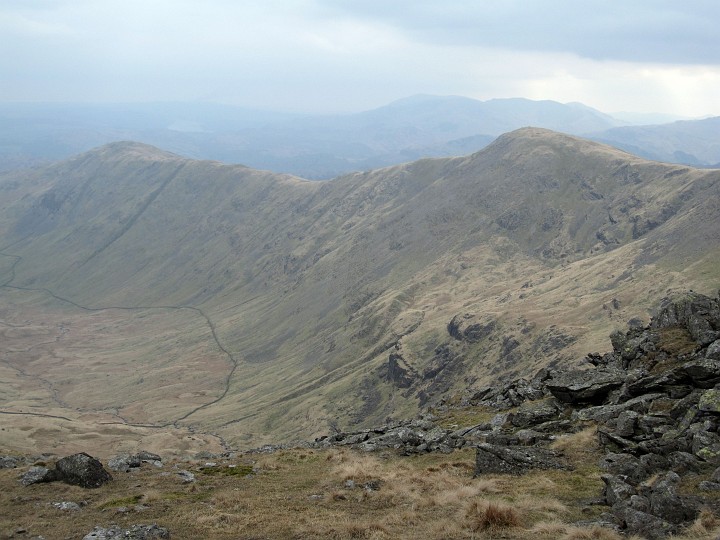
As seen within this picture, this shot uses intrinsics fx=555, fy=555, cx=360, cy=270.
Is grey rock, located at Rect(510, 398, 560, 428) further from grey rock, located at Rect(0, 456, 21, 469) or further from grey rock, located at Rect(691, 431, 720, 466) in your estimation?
grey rock, located at Rect(0, 456, 21, 469)

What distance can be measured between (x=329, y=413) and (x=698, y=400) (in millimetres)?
170367

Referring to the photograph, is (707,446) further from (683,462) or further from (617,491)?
(617,491)

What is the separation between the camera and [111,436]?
7146 inches

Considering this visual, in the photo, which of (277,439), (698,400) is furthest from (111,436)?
(698,400)

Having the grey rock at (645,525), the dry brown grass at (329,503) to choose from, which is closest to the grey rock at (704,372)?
the dry brown grass at (329,503)

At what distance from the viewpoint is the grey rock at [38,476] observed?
32.7m

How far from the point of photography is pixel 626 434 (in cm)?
3234

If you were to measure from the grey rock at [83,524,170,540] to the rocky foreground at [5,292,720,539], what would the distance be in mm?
82

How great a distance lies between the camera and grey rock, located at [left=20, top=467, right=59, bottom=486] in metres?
32.7

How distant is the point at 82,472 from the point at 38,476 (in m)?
2.48

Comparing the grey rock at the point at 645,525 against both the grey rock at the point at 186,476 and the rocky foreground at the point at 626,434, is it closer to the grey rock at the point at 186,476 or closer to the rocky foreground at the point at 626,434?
the rocky foreground at the point at 626,434

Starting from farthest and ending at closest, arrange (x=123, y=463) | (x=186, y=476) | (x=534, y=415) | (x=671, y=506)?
1. (x=534, y=415)
2. (x=123, y=463)
3. (x=186, y=476)
4. (x=671, y=506)

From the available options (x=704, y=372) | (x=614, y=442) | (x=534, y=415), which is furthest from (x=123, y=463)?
(x=704, y=372)

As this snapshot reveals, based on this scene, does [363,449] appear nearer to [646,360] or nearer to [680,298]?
[646,360]
